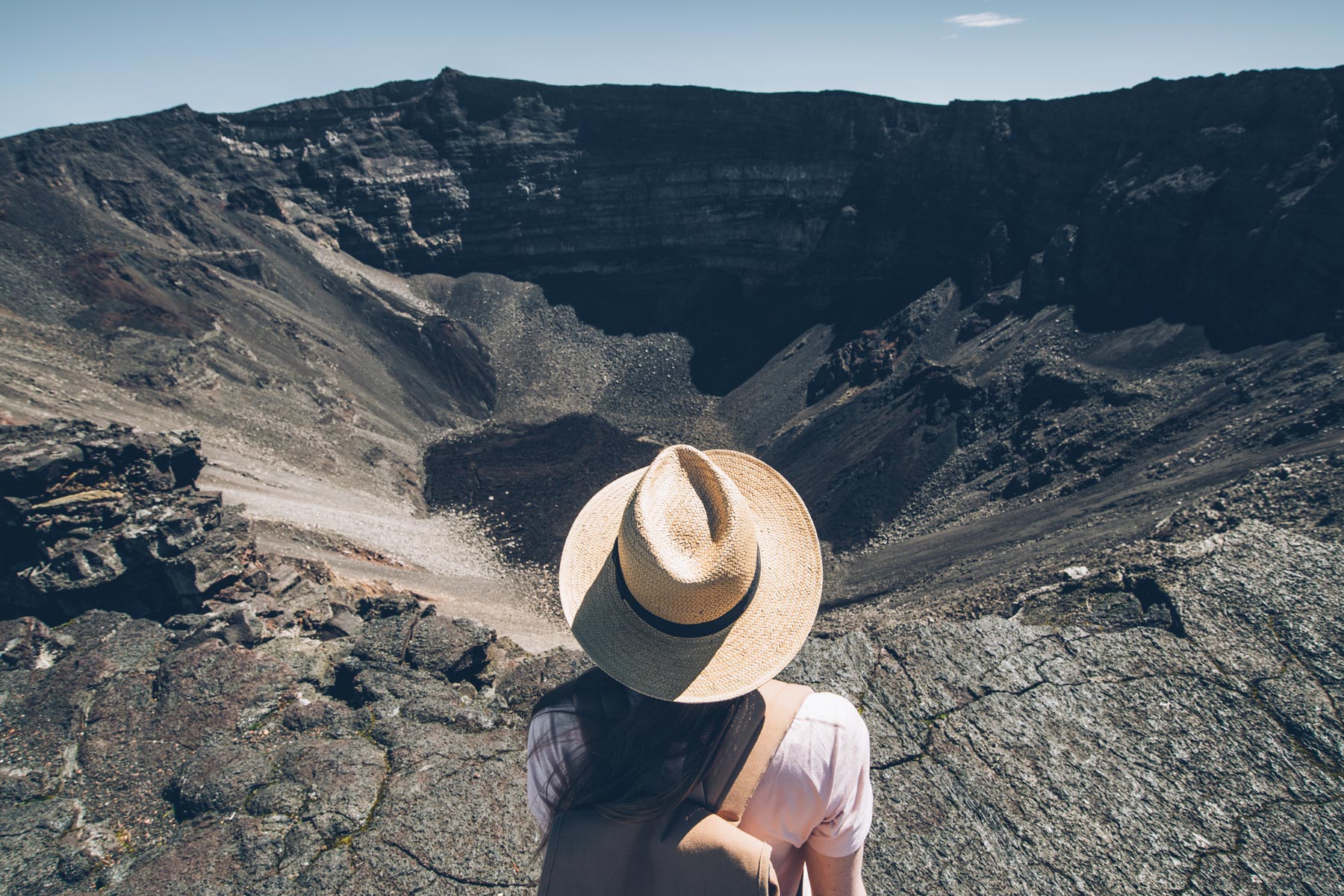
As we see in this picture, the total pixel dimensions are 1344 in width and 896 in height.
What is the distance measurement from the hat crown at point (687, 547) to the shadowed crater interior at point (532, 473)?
1823 cm

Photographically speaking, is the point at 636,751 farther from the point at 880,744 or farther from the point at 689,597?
the point at 880,744

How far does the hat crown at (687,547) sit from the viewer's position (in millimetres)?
1561

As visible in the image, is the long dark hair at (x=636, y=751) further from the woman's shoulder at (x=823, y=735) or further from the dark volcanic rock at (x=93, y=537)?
the dark volcanic rock at (x=93, y=537)

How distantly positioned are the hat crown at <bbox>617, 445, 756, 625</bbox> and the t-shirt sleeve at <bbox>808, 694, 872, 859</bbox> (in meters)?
0.36

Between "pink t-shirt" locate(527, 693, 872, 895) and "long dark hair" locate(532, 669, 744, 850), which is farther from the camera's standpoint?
"pink t-shirt" locate(527, 693, 872, 895)

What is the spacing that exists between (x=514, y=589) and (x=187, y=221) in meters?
19.9

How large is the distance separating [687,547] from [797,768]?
52 cm

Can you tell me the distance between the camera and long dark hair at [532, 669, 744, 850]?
59.1 inches

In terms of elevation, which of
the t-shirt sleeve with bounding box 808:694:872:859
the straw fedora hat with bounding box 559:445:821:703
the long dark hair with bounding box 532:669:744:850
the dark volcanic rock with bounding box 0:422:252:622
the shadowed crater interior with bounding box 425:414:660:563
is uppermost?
the straw fedora hat with bounding box 559:445:821:703

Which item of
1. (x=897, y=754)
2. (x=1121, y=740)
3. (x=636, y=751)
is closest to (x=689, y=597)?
(x=636, y=751)

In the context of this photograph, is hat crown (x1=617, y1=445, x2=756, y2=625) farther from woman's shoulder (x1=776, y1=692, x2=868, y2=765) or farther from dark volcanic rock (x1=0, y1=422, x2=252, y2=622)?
dark volcanic rock (x1=0, y1=422, x2=252, y2=622)

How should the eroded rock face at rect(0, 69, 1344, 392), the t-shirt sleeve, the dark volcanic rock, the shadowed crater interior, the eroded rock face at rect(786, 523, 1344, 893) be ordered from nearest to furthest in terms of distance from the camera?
1. the t-shirt sleeve
2. the eroded rock face at rect(786, 523, 1344, 893)
3. the dark volcanic rock
4. the eroded rock face at rect(0, 69, 1344, 392)
5. the shadowed crater interior

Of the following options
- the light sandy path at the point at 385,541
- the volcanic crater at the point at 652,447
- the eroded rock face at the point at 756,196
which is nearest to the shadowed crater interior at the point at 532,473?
the volcanic crater at the point at 652,447

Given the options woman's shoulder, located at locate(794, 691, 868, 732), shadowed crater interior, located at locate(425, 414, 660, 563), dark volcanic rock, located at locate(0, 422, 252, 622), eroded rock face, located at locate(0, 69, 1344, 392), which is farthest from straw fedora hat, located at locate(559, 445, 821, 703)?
eroded rock face, located at locate(0, 69, 1344, 392)
